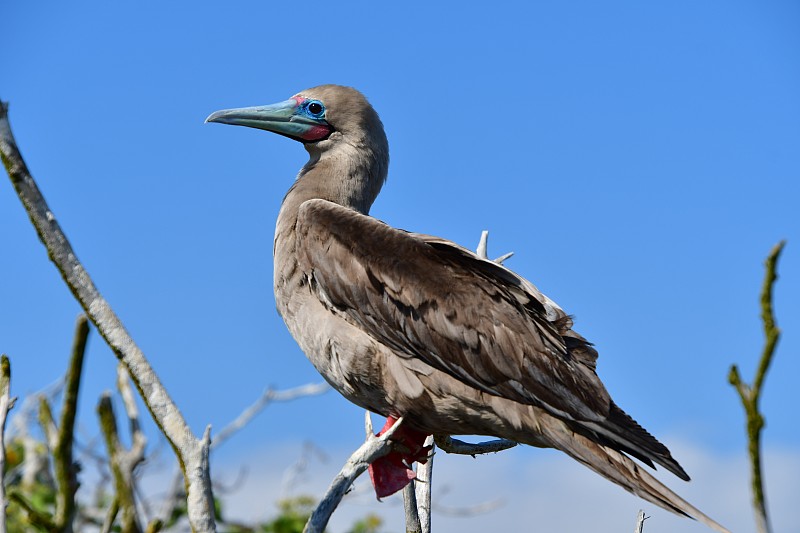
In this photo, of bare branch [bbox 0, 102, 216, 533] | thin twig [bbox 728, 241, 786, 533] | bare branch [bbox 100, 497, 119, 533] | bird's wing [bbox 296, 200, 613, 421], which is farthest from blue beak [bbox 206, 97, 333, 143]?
thin twig [bbox 728, 241, 786, 533]

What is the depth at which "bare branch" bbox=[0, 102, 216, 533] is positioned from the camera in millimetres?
2703

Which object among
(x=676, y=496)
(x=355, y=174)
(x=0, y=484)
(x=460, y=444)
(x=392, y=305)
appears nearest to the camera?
(x=0, y=484)

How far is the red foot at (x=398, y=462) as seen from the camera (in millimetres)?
5098

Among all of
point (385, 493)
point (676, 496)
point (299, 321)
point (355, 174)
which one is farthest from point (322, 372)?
point (676, 496)

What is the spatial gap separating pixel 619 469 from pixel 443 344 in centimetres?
102

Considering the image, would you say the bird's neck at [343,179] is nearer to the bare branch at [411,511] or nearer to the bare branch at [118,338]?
the bare branch at [411,511]

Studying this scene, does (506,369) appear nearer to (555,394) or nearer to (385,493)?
(555,394)

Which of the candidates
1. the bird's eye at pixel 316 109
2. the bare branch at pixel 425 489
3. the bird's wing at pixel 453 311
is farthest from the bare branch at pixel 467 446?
the bird's eye at pixel 316 109

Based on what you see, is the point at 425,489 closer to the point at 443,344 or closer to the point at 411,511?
the point at 411,511

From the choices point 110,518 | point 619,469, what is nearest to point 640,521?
point 619,469

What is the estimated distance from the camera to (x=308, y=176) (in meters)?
6.11

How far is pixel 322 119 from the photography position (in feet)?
20.9

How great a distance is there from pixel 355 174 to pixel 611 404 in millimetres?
2276

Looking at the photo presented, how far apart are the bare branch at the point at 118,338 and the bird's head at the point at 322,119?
3539 mm
